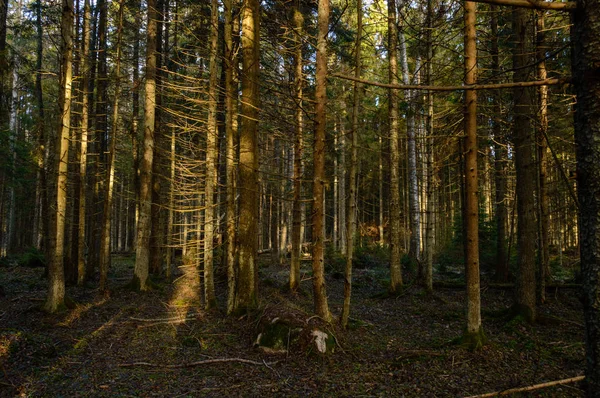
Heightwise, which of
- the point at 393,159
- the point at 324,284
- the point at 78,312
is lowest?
the point at 78,312

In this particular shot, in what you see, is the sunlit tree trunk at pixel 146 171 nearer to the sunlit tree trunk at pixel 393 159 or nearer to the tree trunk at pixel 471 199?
the sunlit tree trunk at pixel 393 159

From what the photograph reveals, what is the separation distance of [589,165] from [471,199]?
4.62m

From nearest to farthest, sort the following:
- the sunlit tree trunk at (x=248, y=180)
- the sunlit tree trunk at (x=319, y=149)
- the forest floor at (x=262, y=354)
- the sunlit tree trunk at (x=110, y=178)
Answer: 1. the forest floor at (x=262, y=354)
2. the sunlit tree trunk at (x=319, y=149)
3. the sunlit tree trunk at (x=248, y=180)
4. the sunlit tree trunk at (x=110, y=178)

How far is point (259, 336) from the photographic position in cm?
723

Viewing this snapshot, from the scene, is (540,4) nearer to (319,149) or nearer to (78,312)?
(319,149)

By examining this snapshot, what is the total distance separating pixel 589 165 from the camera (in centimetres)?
197

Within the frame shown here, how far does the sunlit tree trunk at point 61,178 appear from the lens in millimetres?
9203

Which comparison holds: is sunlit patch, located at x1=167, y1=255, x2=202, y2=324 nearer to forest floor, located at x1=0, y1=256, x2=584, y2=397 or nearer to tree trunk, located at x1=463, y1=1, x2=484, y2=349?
forest floor, located at x1=0, y1=256, x2=584, y2=397

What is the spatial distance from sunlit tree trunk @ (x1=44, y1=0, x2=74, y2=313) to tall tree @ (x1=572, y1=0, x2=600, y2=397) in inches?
415

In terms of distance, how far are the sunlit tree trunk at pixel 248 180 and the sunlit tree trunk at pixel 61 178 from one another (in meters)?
4.61

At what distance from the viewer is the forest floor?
5.36 meters

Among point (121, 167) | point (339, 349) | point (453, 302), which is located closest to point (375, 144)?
point (453, 302)

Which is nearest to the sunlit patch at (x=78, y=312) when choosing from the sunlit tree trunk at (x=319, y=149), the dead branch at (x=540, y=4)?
the sunlit tree trunk at (x=319, y=149)

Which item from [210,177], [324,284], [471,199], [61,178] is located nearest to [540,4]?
[471,199]
